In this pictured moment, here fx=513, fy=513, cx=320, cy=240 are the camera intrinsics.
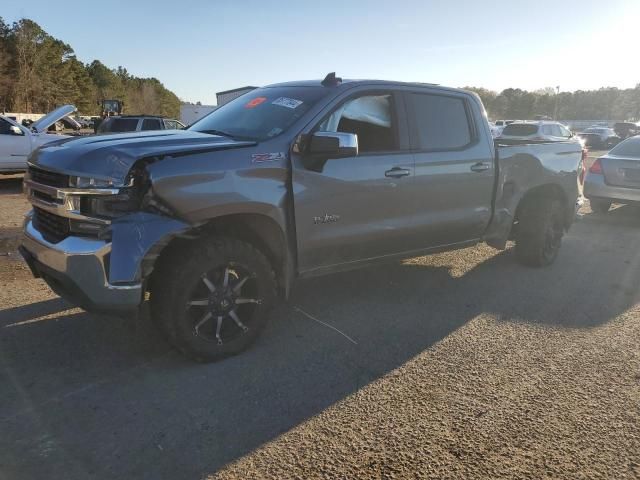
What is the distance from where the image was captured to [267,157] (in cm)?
354

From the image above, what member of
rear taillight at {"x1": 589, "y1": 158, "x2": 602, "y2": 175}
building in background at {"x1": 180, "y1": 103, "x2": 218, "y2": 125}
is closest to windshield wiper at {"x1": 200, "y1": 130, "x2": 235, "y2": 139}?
rear taillight at {"x1": 589, "y1": 158, "x2": 602, "y2": 175}

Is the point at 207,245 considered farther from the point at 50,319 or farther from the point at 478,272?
the point at 478,272

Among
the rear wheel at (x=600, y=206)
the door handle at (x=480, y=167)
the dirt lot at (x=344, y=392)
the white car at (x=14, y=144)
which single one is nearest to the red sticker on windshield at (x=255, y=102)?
the dirt lot at (x=344, y=392)

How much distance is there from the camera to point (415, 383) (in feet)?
10.9

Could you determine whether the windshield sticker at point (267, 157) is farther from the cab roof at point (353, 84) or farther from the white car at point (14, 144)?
the white car at point (14, 144)

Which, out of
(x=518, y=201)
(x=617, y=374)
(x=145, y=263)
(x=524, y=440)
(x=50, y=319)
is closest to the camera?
(x=524, y=440)

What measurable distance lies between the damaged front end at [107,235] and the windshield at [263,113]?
105cm

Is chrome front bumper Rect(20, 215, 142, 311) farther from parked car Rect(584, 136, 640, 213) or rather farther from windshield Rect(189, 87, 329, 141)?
parked car Rect(584, 136, 640, 213)

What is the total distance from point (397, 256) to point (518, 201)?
6.23ft

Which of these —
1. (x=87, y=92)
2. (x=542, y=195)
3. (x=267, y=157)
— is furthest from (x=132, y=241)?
(x=87, y=92)

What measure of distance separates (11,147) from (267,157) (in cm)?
1156

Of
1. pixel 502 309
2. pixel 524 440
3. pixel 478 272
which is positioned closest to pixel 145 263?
pixel 524 440

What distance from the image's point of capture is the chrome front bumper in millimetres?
3016

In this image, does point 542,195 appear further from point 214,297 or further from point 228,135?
point 214,297
